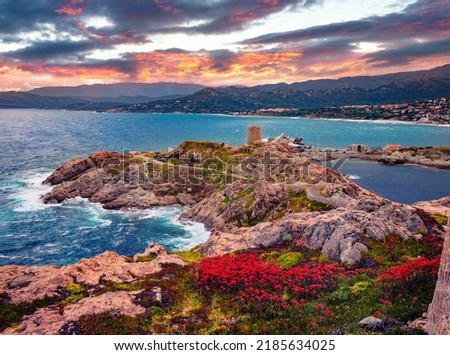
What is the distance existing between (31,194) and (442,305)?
70938mm

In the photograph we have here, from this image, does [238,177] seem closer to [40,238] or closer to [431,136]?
[40,238]

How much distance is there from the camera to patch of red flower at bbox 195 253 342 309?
1575 cm

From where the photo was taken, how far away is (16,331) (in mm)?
13812

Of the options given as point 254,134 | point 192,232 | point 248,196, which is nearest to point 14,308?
point 192,232

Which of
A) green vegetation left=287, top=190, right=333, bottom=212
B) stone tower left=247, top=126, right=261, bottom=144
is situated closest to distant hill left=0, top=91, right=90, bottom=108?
stone tower left=247, top=126, right=261, bottom=144

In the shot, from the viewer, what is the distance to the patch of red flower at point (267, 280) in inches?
620

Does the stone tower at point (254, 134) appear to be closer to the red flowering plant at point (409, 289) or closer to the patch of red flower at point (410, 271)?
the patch of red flower at point (410, 271)

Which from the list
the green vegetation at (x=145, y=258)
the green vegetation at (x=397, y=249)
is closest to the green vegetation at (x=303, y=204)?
the green vegetation at (x=397, y=249)

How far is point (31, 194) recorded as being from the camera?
67250 millimetres

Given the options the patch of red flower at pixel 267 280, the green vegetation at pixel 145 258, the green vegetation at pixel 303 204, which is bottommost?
the green vegetation at pixel 145 258

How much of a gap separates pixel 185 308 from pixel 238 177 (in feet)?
149

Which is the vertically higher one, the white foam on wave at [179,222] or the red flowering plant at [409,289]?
the red flowering plant at [409,289]

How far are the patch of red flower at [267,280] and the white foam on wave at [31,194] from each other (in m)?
49.5

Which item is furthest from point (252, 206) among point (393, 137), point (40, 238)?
point (393, 137)
